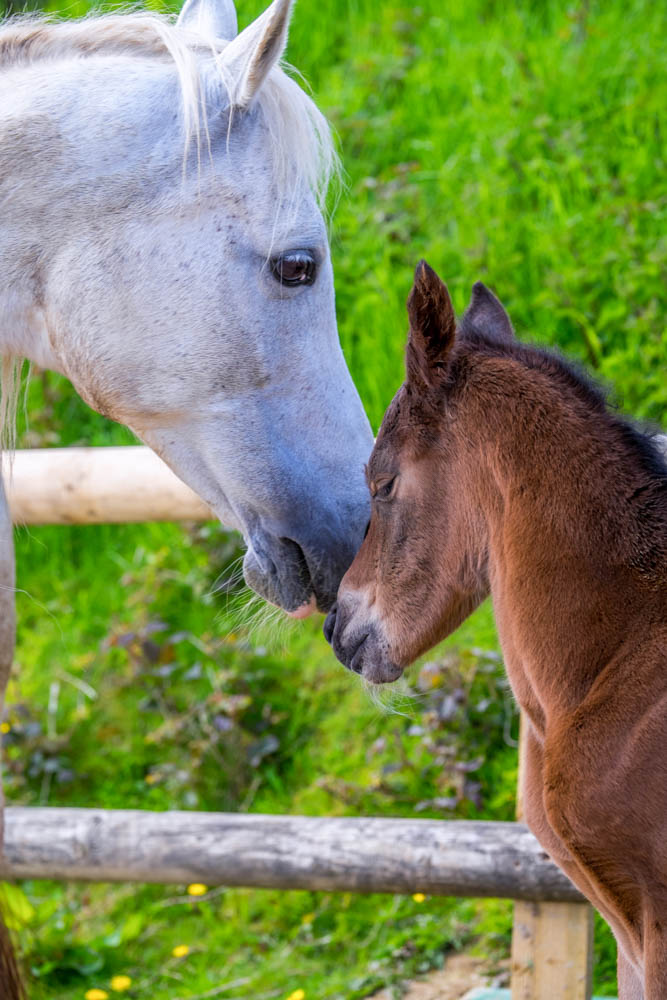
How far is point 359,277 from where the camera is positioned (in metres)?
5.26

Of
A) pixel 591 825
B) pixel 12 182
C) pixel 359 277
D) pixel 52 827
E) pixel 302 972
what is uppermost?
pixel 12 182

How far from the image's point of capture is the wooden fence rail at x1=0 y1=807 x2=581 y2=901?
2.97 meters

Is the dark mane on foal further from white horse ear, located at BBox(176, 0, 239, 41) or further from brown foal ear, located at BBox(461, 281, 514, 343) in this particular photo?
white horse ear, located at BBox(176, 0, 239, 41)

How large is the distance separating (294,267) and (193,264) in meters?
0.19

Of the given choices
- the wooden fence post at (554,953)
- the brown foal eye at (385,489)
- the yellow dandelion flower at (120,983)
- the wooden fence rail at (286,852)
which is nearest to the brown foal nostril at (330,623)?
the brown foal eye at (385,489)

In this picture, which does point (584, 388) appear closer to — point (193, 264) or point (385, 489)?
point (385, 489)

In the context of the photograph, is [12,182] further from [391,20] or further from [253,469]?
[391,20]

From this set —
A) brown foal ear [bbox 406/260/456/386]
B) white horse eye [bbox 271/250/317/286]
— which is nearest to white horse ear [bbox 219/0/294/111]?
white horse eye [bbox 271/250/317/286]

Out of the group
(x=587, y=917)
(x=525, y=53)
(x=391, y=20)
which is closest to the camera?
(x=587, y=917)

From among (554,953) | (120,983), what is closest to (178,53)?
(554,953)

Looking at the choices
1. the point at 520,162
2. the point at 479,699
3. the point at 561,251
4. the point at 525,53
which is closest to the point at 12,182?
the point at 479,699

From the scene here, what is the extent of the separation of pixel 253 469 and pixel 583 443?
609 millimetres

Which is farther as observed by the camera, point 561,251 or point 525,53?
point 525,53

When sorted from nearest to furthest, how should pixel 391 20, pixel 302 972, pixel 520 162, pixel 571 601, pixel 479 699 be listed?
pixel 571 601, pixel 302 972, pixel 479 699, pixel 520 162, pixel 391 20
